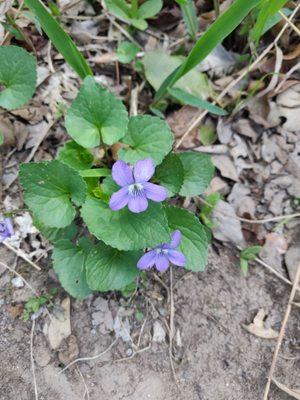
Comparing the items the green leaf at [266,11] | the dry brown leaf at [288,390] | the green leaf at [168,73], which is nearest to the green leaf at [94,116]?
the green leaf at [168,73]

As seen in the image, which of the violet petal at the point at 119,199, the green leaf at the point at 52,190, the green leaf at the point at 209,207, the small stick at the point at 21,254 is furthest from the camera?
the green leaf at the point at 209,207

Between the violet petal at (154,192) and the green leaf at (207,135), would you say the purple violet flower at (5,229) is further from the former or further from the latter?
the green leaf at (207,135)

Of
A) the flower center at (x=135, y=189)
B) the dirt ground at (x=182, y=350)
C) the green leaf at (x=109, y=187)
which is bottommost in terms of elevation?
the dirt ground at (x=182, y=350)

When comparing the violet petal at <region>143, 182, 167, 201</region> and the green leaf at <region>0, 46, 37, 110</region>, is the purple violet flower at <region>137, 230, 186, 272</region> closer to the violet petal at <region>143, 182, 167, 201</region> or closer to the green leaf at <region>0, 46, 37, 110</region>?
the violet petal at <region>143, 182, 167, 201</region>

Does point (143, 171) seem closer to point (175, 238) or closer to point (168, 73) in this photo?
point (175, 238)

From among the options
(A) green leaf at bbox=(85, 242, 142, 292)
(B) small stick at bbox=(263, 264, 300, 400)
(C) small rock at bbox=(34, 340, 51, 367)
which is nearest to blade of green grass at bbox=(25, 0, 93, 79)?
(A) green leaf at bbox=(85, 242, 142, 292)

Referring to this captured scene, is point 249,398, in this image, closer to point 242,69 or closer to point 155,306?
point 155,306
